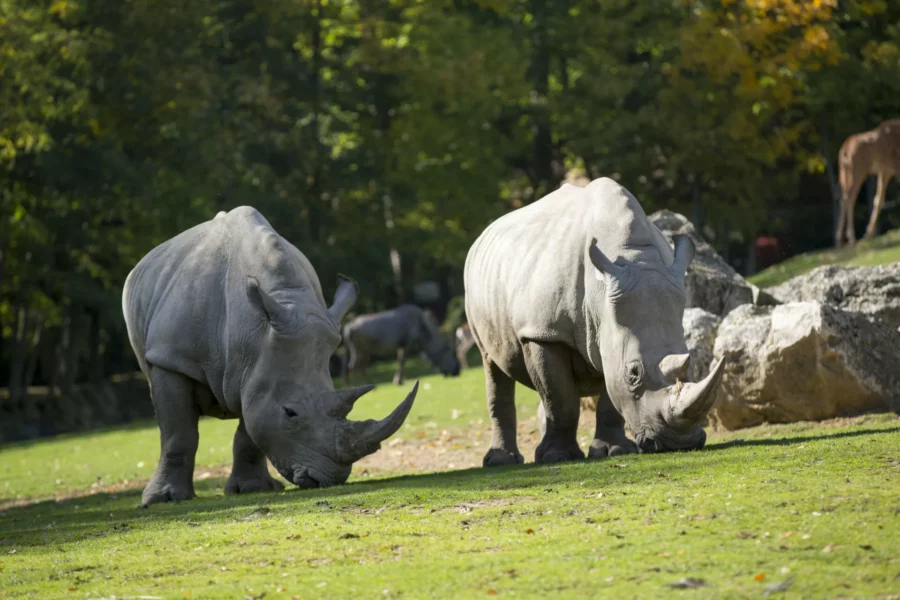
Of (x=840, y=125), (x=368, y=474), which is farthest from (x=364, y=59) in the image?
(x=368, y=474)

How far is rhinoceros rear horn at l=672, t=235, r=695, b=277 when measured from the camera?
36.9 feet

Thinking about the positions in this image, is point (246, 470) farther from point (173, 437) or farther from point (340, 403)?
point (340, 403)

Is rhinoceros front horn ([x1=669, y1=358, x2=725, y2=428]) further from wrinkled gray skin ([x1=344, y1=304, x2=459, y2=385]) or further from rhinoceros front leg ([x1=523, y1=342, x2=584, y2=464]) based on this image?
wrinkled gray skin ([x1=344, y1=304, x2=459, y2=385])

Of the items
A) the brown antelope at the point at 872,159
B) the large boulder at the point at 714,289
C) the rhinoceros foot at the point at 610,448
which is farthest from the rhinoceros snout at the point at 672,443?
the brown antelope at the point at 872,159

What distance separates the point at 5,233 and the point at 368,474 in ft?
56.7

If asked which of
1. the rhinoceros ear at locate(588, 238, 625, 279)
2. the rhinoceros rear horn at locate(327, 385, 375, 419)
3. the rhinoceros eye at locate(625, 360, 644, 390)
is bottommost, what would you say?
the rhinoceros rear horn at locate(327, 385, 375, 419)

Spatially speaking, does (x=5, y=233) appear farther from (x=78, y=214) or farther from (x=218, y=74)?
(x=218, y=74)

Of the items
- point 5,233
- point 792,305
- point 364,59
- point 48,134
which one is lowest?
point 792,305

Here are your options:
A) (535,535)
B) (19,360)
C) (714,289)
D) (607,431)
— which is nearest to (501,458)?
(607,431)

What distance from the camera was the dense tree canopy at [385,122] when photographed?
103 ft

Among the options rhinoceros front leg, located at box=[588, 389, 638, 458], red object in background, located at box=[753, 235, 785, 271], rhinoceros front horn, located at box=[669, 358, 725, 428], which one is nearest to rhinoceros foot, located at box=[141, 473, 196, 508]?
rhinoceros front leg, located at box=[588, 389, 638, 458]

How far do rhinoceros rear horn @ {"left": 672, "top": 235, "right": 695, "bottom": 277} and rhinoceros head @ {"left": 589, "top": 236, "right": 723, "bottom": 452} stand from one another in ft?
0.51

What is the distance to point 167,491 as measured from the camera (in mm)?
12094

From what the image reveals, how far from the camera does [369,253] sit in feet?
120
